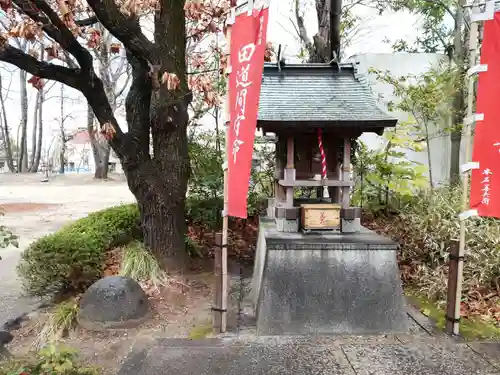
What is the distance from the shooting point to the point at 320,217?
5285mm

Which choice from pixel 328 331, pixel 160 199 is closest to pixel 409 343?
pixel 328 331

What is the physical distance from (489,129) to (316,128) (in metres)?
2.00

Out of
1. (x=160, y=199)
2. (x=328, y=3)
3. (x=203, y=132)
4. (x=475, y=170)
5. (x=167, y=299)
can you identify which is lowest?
(x=167, y=299)

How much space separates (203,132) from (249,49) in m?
5.56

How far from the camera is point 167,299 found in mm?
6062

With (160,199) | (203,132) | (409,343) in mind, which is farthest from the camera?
(203,132)

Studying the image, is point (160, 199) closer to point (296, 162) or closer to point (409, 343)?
point (296, 162)

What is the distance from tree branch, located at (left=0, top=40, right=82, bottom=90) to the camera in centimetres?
555

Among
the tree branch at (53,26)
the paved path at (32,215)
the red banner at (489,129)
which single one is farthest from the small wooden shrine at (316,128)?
the paved path at (32,215)

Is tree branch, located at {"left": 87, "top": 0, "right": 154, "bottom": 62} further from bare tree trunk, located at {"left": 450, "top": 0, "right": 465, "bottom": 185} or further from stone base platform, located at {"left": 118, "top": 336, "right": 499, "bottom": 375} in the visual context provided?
bare tree trunk, located at {"left": 450, "top": 0, "right": 465, "bottom": 185}

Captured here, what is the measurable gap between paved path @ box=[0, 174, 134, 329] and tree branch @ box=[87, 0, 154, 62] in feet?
13.9

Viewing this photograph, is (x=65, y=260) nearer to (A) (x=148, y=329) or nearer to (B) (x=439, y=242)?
(A) (x=148, y=329)

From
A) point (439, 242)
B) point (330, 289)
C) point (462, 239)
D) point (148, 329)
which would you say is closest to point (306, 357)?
point (330, 289)

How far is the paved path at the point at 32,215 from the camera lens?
609 centimetres
